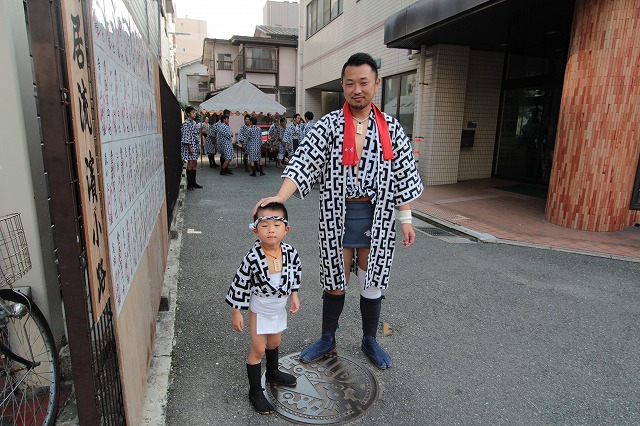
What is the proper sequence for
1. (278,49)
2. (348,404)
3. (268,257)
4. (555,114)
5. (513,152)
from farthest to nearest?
(278,49), (513,152), (555,114), (348,404), (268,257)

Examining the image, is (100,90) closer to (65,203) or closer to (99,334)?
(65,203)

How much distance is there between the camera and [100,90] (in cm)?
167

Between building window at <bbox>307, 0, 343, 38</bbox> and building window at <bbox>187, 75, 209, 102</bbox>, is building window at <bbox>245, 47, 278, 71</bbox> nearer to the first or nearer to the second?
building window at <bbox>307, 0, 343, 38</bbox>

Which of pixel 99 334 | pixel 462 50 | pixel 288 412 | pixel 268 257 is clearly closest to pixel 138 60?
pixel 268 257

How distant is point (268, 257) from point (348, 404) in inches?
40.8

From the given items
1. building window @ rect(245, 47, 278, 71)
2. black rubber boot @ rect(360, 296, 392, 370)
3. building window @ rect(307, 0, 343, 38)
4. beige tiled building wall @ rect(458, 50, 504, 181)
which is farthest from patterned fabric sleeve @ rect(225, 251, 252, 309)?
building window @ rect(245, 47, 278, 71)

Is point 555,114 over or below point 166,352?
over

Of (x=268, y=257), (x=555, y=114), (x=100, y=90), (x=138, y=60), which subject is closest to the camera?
(x=100, y=90)

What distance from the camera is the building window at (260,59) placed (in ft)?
102

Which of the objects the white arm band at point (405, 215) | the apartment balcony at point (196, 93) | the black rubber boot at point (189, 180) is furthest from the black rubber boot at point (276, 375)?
the apartment balcony at point (196, 93)

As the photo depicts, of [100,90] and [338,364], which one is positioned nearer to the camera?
[100,90]

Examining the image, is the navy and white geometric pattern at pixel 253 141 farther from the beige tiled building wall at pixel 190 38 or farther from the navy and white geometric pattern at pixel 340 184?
the beige tiled building wall at pixel 190 38

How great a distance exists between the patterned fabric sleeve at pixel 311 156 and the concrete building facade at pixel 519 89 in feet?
18.1

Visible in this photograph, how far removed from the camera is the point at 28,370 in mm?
2145
